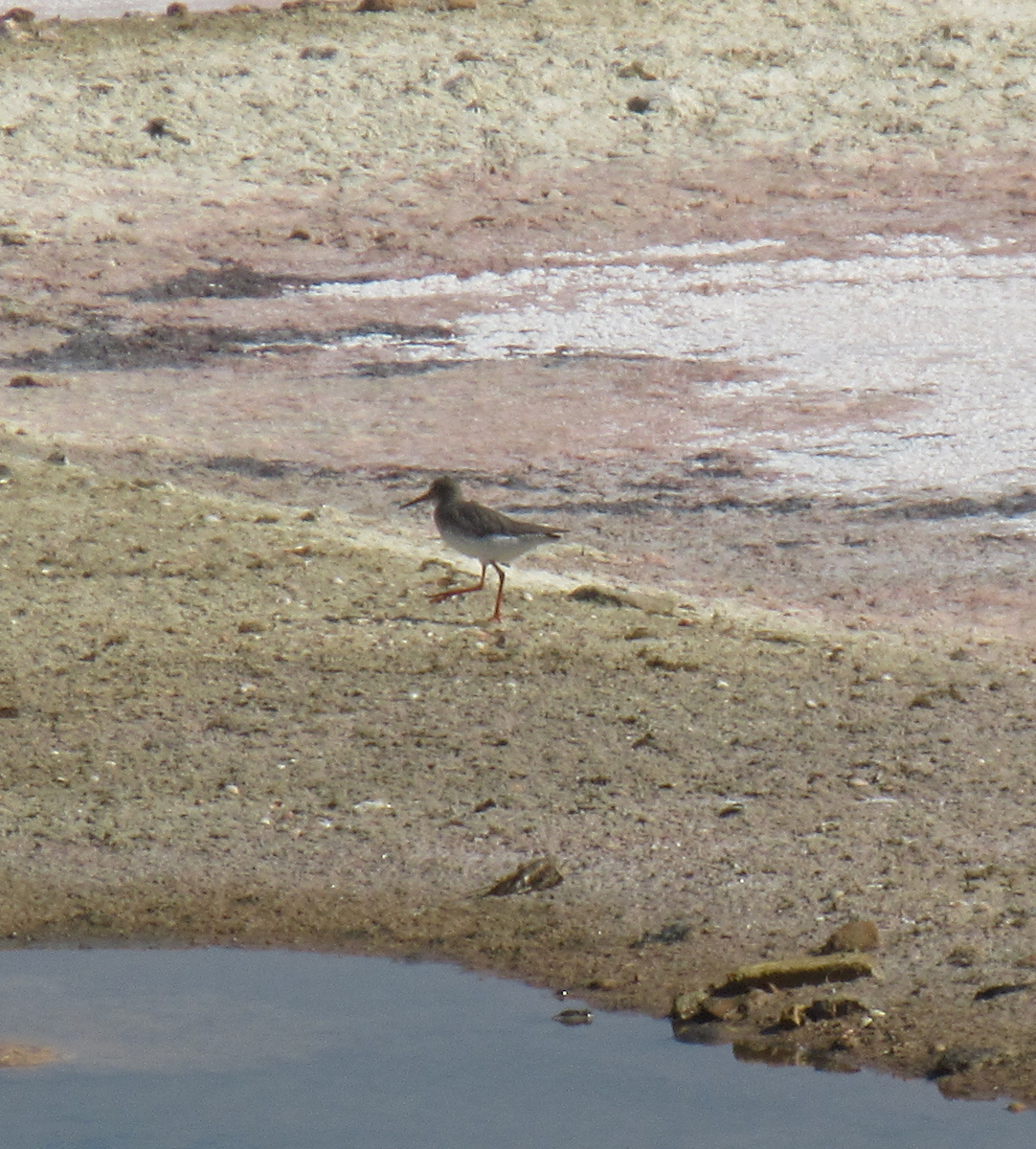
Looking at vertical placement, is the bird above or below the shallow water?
above

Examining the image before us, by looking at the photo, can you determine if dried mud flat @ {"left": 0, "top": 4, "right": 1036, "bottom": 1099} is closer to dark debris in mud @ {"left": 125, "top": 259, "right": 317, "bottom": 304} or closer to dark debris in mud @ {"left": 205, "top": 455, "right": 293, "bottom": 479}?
dark debris in mud @ {"left": 125, "top": 259, "right": 317, "bottom": 304}

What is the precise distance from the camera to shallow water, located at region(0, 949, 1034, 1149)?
5.09 m

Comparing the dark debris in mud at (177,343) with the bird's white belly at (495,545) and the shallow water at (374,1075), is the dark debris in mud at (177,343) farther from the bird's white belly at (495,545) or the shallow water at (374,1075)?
the shallow water at (374,1075)

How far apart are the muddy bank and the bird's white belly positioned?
10.1 inches

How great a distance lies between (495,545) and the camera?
342 inches

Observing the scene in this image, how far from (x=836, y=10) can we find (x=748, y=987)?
15.7 metres

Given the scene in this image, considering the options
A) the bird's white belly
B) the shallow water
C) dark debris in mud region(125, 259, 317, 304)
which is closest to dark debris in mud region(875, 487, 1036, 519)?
the bird's white belly

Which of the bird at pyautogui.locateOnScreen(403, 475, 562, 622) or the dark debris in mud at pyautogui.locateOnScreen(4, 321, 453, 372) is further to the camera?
the dark debris in mud at pyautogui.locateOnScreen(4, 321, 453, 372)

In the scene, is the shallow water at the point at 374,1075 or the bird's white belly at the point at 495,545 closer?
the shallow water at the point at 374,1075

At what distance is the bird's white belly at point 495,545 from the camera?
8.68m

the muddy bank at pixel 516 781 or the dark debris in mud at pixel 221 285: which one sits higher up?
the dark debris in mud at pixel 221 285

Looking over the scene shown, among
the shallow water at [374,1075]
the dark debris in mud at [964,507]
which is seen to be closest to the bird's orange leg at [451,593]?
the dark debris in mud at [964,507]

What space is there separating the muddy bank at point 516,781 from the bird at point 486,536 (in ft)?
0.50

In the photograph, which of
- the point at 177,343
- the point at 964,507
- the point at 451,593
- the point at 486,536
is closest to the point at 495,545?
the point at 486,536
